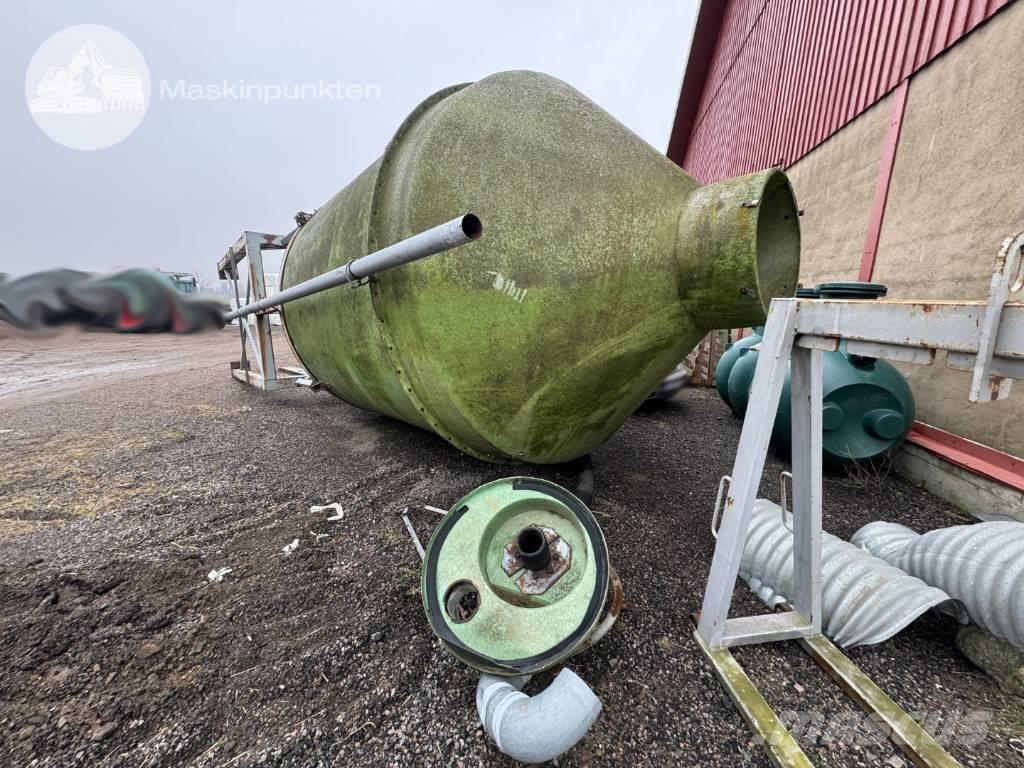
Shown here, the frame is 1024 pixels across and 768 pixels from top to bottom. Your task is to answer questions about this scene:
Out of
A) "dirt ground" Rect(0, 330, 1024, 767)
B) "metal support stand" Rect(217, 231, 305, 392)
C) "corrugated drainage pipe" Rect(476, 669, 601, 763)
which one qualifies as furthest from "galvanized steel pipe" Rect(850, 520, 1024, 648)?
"metal support stand" Rect(217, 231, 305, 392)

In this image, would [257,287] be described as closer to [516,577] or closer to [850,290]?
[516,577]

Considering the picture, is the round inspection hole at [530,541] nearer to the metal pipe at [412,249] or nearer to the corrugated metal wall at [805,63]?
the metal pipe at [412,249]

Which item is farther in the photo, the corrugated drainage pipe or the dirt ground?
the dirt ground

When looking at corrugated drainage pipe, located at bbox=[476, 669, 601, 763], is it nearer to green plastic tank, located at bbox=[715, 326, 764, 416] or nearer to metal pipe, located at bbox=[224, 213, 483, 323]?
metal pipe, located at bbox=[224, 213, 483, 323]

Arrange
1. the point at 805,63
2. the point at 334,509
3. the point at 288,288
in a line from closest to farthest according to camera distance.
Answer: the point at 334,509
the point at 288,288
the point at 805,63

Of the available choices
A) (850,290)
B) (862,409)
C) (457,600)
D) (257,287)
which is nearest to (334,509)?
(457,600)

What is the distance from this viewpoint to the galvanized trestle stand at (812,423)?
3.12 feet

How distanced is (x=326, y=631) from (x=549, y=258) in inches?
74.4

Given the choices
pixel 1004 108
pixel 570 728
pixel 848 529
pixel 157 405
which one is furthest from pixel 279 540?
pixel 1004 108

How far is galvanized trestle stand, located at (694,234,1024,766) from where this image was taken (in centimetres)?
95

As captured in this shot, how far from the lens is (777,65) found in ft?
20.8

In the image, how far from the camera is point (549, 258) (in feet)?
6.31

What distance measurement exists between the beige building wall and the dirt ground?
2.42 ft

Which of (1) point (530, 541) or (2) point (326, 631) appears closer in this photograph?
(1) point (530, 541)
